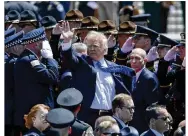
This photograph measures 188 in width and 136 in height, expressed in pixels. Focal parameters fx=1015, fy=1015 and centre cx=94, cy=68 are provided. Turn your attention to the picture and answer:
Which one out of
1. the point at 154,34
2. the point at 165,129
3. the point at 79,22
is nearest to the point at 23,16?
the point at 79,22

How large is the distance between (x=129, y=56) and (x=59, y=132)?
11.0 feet

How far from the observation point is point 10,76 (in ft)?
41.1

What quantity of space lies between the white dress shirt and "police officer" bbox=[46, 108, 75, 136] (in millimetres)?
2127

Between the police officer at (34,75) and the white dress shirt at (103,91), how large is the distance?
0.51 meters

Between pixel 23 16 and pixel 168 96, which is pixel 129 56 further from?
pixel 23 16

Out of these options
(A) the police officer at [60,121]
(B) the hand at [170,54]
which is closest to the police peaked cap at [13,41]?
(B) the hand at [170,54]

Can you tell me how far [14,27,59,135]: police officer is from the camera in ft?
40.0

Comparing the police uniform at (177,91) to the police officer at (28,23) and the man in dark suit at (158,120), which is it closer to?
the man in dark suit at (158,120)

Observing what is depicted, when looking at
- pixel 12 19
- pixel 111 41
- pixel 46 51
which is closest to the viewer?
pixel 46 51

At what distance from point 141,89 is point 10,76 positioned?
1.65m

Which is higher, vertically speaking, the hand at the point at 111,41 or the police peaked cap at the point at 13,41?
the police peaked cap at the point at 13,41

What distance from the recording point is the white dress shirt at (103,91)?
1220cm

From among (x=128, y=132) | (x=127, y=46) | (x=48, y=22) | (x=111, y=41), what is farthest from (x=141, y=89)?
(x=48, y=22)

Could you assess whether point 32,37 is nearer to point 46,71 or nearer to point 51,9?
point 46,71
